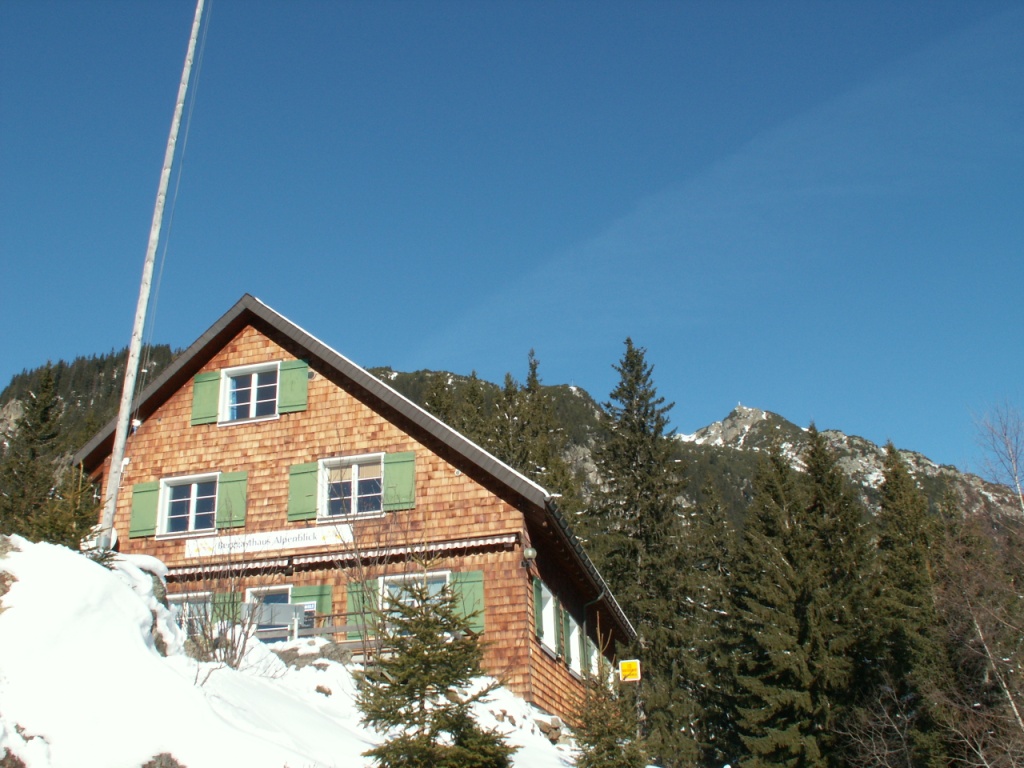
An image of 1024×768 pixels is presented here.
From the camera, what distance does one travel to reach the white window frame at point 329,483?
19328 millimetres

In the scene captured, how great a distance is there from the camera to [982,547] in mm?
27094

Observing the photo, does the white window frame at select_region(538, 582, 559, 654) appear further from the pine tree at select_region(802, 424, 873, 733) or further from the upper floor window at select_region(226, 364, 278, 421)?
the pine tree at select_region(802, 424, 873, 733)

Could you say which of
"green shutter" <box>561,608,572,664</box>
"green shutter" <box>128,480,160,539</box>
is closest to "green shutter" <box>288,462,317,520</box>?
"green shutter" <box>128,480,160,539</box>

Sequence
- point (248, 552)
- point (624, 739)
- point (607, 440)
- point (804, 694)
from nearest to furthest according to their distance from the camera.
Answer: point (624, 739) < point (248, 552) < point (804, 694) < point (607, 440)

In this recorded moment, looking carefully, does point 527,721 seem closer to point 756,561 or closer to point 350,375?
point 350,375

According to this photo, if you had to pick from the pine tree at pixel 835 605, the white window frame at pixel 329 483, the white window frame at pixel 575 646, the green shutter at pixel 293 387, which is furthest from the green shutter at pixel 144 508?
the pine tree at pixel 835 605

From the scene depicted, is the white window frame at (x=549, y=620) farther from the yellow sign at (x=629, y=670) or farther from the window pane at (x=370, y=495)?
the window pane at (x=370, y=495)

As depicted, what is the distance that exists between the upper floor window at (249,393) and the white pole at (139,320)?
8.56 metres

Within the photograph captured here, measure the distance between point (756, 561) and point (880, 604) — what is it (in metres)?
3.52

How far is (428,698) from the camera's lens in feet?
27.5

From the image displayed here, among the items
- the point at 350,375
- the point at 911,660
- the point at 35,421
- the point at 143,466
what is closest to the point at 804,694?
the point at 911,660

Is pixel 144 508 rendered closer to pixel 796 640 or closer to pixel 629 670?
pixel 629 670

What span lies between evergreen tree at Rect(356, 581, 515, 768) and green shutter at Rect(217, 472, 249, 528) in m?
12.1

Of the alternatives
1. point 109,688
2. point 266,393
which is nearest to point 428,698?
point 109,688
